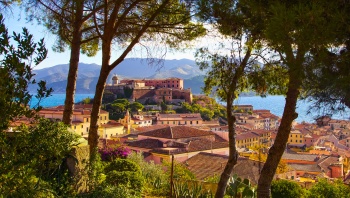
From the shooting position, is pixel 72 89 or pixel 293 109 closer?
pixel 293 109

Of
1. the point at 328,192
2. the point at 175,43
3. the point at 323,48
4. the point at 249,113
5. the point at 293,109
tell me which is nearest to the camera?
the point at 323,48

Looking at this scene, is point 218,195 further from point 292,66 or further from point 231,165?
point 292,66

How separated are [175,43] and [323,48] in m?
4.15

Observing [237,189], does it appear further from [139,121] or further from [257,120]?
[257,120]

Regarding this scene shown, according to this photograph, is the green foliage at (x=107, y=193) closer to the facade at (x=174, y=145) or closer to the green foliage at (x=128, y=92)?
the facade at (x=174, y=145)

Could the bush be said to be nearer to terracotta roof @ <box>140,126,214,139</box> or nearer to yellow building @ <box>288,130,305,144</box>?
terracotta roof @ <box>140,126,214,139</box>

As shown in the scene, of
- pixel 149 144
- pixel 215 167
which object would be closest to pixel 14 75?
pixel 215 167

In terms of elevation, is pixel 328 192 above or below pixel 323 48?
below

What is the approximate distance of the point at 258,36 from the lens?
15.9 feet

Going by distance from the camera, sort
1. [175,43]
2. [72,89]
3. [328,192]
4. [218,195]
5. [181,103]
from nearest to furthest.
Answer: [218,195]
[72,89]
[175,43]
[328,192]
[181,103]

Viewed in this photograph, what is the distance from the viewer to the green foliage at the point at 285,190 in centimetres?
715

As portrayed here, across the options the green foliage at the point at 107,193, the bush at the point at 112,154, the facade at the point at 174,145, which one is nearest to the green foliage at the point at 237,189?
the green foliage at the point at 107,193

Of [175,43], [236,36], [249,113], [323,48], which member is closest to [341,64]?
[323,48]

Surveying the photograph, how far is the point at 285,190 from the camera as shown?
719cm
